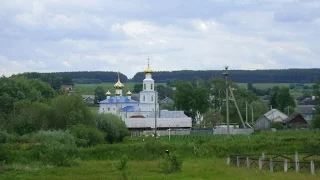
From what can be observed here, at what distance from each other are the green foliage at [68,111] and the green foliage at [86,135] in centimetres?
281

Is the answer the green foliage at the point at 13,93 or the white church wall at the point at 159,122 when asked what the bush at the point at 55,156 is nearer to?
the green foliage at the point at 13,93

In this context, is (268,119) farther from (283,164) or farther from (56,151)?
(283,164)

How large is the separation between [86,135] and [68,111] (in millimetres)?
6467

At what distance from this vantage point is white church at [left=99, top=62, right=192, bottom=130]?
104 meters

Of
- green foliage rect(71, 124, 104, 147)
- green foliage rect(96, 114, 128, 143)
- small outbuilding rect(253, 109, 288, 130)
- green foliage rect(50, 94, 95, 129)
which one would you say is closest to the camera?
green foliage rect(71, 124, 104, 147)

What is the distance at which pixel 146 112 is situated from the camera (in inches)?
4560

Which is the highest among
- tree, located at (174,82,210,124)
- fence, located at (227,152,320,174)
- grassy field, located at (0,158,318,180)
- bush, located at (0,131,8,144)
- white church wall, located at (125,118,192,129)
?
tree, located at (174,82,210,124)

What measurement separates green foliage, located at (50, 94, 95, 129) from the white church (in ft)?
109

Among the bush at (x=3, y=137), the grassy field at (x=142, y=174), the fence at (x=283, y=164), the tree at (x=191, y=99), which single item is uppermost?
the tree at (x=191, y=99)

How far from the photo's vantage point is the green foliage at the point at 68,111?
67062mm

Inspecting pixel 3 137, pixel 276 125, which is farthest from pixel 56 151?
pixel 276 125

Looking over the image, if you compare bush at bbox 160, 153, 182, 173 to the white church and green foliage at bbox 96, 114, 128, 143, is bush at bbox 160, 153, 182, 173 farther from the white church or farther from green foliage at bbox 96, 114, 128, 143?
the white church

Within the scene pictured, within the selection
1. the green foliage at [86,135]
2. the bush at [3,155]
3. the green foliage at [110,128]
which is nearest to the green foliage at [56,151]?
the bush at [3,155]

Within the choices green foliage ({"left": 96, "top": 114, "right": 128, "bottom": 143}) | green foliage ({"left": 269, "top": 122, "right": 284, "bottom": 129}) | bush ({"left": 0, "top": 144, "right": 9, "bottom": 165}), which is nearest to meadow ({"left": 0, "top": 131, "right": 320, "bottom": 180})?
bush ({"left": 0, "top": 144, "right": 9, "bottom": 165})
